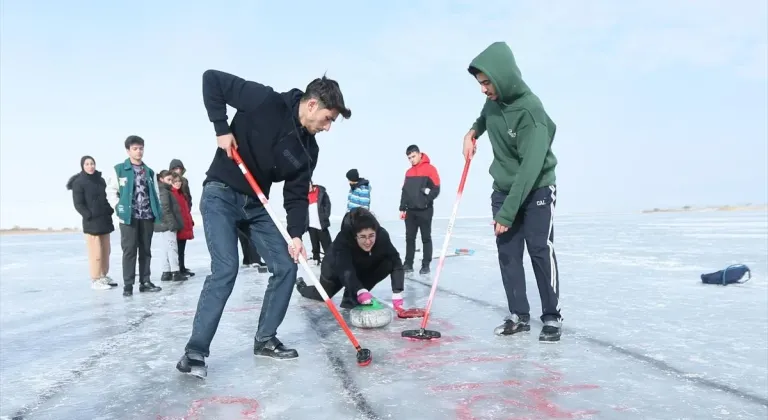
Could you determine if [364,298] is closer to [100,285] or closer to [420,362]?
[420,362]

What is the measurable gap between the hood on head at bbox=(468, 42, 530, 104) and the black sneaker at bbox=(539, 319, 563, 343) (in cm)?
149

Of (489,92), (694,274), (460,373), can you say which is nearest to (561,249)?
(694,274)

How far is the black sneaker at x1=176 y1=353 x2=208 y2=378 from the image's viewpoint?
2.88m

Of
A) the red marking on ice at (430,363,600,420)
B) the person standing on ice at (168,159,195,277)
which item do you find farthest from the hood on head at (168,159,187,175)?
the red marking on ice at (430,363,600,420)

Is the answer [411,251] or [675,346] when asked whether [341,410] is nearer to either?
[675,346]

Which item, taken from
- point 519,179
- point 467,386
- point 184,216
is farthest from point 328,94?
point 184,216

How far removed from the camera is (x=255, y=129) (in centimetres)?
311

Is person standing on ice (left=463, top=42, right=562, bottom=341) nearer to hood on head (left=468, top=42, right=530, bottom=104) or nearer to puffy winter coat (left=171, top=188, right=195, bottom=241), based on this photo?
hood on head (left=468, top=42, right=530, bottom=104)

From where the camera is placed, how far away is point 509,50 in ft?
12.1

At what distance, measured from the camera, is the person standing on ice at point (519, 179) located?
143 inches

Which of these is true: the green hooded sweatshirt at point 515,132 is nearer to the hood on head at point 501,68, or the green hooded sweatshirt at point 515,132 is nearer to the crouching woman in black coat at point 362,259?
the hood on head at point 501,68

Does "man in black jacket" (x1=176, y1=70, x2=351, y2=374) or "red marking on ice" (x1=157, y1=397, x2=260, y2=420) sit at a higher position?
"man in black jacket" (x1=176, y1=70, x2=351, y2=374)

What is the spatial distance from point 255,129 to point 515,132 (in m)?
1.70

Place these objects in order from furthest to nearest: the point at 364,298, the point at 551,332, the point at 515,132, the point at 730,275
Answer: the point at 730,275 → the point at 364,298 → the point at 515,132 → the point at 551,332
